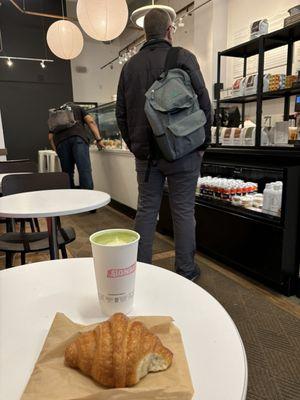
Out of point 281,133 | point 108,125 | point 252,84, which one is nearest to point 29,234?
point 281,133

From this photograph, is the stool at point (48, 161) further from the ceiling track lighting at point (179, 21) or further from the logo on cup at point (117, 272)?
the logo on cup at point (117, 272)

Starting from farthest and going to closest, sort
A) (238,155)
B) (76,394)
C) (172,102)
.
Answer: (238,155) → (172,102) → (76,394)

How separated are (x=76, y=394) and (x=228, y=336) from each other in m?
0.23

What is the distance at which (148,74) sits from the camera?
1736 mm

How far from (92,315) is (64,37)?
13.8 ft

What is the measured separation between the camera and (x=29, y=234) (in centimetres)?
197

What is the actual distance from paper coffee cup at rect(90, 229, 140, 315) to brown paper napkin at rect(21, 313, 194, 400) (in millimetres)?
95

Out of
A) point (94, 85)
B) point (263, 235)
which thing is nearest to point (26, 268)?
point (263, 235)

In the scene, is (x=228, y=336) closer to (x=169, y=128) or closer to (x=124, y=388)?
(x=124, y=388)

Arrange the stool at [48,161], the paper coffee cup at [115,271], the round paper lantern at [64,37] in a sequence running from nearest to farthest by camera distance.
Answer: the paper coffee cup at [115,271]
the round paper lantern at [64,37]
the stool at [48,161]

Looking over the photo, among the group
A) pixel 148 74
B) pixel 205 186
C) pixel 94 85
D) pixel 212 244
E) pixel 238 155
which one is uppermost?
pixel 94 85

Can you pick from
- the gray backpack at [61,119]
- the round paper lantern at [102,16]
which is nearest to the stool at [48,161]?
the gray backpack at [61,119]

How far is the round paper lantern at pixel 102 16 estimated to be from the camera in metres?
2.84

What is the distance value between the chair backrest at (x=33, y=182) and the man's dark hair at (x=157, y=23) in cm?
104
